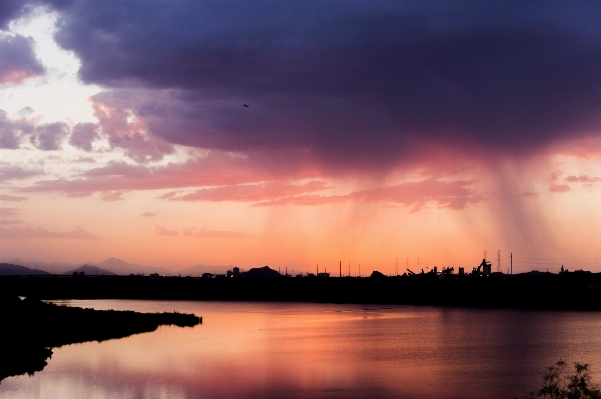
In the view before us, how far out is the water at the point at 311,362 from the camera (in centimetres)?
5651

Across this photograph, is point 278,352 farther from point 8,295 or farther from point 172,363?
point 8,295

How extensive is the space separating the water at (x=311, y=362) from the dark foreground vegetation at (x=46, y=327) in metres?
2.80

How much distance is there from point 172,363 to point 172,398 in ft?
65.6

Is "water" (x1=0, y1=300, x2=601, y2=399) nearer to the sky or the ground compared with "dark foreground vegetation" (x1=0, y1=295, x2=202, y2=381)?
nearer to the ground

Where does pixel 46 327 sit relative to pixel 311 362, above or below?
above

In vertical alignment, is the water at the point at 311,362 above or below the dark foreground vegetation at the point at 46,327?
below

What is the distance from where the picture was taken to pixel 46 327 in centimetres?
9156

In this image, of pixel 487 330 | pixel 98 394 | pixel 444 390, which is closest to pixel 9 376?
pixel 98 394

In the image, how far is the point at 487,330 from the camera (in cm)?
11712

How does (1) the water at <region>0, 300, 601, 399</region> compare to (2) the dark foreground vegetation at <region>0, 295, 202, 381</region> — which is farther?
(2) the dark foreground vegetation at <region>0, 295, 202, 381</region>

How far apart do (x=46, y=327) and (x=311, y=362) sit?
130 feet

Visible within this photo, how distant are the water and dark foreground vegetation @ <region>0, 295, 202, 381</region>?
280 cm

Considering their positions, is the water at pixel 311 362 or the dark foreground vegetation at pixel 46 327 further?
the dark foreground vegetation at pixel 46 327

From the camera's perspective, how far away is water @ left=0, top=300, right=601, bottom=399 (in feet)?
185
